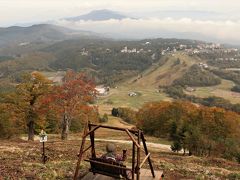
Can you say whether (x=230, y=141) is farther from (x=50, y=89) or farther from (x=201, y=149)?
(x=50, y=89)

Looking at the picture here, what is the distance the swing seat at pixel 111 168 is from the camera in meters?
14.0

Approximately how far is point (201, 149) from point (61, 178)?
136 ft

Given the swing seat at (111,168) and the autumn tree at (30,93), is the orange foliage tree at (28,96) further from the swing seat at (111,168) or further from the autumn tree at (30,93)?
the swing seat at (111,168)

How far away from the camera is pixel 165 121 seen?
307ft

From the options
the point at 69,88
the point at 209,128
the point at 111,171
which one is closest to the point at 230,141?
the point at 209,128

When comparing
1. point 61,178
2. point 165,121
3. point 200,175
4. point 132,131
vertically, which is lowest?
point 165,121

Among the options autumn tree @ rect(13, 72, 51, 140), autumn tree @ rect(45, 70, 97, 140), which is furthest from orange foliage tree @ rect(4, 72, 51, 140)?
A: autumn tree @ rect(45, 70, 97, 140)

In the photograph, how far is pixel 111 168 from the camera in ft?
46.9

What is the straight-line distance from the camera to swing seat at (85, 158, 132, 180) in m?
14.0

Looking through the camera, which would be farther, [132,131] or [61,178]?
[61,178]

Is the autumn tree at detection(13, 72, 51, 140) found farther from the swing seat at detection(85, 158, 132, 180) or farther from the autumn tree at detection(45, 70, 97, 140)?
the swing seat at detection(85, 158, 132, 180)

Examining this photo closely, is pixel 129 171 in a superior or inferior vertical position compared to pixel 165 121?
superior

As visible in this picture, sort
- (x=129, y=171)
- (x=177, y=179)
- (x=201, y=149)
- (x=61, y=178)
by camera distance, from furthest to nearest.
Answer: (x=201, y=149) < (x=177, y=179) < (x=61, y=178) < (x=129, y=171)

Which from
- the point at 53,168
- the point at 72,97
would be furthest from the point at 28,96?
the point at 53,168
